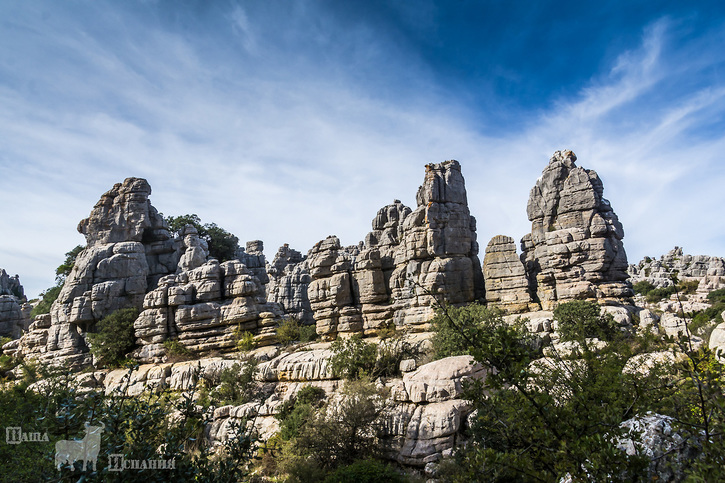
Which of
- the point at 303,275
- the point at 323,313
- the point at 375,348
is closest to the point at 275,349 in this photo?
the point at 323,313

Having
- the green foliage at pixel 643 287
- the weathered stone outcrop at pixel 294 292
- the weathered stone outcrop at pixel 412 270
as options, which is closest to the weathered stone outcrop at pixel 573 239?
the weathered stone outcrop at pixel 412 270

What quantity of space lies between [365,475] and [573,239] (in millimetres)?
22075

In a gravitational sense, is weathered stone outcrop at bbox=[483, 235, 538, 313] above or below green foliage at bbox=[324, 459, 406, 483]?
above

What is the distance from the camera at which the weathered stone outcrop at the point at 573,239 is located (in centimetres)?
2558

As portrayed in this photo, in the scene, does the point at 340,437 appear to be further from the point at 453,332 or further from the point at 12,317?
the point at 12,317

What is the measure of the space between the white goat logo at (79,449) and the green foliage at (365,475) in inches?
320

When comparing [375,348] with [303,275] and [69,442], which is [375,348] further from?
[303,275]

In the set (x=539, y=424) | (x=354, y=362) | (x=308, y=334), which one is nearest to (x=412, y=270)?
(x=308, y=334)

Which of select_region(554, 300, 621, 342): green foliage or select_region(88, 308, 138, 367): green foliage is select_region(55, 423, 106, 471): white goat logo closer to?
select_region(554, 300, 621, 342): green foliage

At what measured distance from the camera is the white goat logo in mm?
4344

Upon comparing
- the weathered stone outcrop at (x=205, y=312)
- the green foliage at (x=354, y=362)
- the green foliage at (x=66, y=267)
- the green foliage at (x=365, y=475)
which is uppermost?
the green foliage at (x=66, y=267)

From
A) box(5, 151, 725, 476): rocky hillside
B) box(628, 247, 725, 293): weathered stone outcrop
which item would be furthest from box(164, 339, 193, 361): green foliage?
box(628, 247, 725, 293): weathered stone outcrop

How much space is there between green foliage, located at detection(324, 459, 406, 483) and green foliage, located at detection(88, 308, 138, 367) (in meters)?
23.4

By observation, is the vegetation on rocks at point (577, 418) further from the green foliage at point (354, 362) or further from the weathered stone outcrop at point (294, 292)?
the weathered stone outcrop at point (294, 292)
